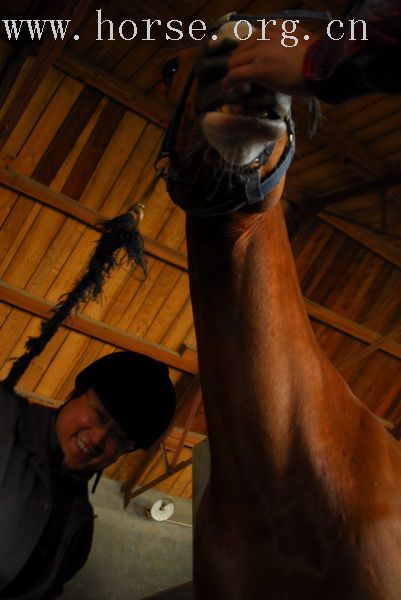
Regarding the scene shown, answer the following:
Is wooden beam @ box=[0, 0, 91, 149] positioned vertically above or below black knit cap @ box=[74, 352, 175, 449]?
above

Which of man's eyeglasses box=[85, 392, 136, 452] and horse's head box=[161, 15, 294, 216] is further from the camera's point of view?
man's eyeglasses box=[85, 392, 136, 452]

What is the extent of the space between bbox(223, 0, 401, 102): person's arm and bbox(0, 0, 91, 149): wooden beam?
2.36 m

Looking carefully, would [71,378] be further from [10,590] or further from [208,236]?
[208,236]

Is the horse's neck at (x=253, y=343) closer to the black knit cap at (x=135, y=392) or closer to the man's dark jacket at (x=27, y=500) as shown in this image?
the black knit cap at (x=135, y=392)

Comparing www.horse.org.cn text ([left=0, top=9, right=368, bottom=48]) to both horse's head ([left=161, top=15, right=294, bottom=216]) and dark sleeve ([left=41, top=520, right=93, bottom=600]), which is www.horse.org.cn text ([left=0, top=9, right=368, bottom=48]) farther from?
dark sleeve ([left=41, top=520, right=93, bottom=600])

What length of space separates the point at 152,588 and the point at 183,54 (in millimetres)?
4490

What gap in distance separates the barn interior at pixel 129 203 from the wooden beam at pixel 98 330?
13 millimetres

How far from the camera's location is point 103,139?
4469mm

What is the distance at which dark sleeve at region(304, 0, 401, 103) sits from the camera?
648 mm

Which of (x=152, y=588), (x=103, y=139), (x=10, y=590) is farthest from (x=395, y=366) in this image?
(x=10, y=590)

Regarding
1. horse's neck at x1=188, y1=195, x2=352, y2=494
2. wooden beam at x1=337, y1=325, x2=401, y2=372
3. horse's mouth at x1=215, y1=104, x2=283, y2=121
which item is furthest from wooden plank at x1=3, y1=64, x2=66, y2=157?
horse's mouth at x1=215, y1=104, x2=283, y2=121

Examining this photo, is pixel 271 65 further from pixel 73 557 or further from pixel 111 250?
pixel 73 557

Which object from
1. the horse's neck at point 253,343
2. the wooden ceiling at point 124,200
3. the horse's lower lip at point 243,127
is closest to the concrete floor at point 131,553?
the wooden ceiling at point 124,200

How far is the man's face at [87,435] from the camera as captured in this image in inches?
75.7
